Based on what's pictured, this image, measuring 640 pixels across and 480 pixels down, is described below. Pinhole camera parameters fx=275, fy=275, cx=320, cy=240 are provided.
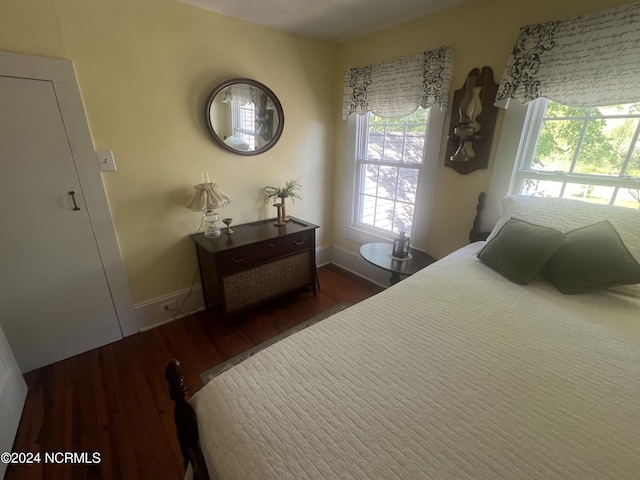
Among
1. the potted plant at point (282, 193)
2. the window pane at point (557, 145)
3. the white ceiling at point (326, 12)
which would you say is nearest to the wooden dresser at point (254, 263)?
the potted plant at point (282, 193)

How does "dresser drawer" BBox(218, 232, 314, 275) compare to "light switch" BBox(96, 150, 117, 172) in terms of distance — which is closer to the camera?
"light switch" BBox(96, 150, 117, 172)

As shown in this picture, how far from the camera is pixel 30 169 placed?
5.11 feet

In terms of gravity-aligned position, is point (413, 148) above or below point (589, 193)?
above

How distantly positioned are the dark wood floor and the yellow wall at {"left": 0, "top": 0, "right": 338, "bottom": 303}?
441mm

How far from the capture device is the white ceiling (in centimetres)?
187

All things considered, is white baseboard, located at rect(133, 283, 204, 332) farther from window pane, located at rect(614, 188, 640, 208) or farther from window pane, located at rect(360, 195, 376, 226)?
window pane, located at rect(614, 188, 640, 208)

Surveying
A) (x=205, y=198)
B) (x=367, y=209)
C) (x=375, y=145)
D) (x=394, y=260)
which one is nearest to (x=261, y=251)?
(x=205, y=198)

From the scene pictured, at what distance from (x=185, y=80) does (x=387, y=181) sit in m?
1.87

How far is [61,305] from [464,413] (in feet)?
7.68

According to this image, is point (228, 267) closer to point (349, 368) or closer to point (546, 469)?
point (349, 368)

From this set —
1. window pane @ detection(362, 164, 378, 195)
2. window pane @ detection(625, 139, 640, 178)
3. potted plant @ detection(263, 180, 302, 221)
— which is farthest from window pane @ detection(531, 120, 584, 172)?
potted plant @ detection(263, 180, 302, 221)

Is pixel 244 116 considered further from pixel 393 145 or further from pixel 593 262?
pixel 593 262

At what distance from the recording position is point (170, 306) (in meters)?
2.29

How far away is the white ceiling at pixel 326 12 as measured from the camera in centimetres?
187
